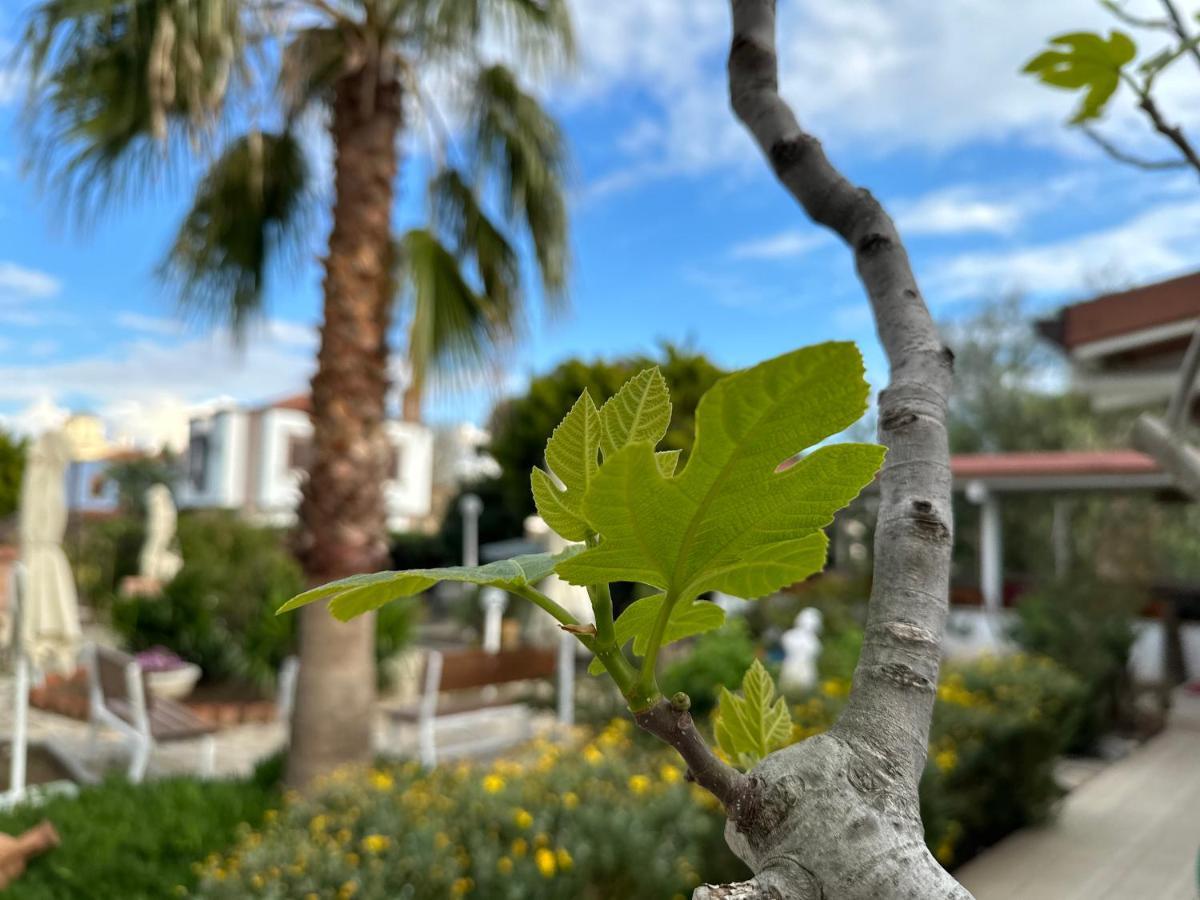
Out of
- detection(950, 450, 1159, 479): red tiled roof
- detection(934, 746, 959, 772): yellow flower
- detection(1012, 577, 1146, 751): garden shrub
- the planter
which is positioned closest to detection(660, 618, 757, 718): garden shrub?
detection(934, 746, 959, 772): yellow flower

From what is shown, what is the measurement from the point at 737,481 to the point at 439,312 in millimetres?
6271

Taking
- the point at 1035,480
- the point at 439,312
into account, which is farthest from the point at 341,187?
the point at 1035,480

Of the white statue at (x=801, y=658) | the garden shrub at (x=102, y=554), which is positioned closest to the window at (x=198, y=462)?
the garden shrub at (x=102, y=554)

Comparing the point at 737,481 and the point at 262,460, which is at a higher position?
the point at 262,460

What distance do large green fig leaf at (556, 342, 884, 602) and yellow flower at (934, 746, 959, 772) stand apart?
14.0 ft

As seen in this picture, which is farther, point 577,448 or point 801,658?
point 801,658

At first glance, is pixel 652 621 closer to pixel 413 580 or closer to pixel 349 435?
pixel 413 580

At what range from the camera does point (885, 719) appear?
355 mm

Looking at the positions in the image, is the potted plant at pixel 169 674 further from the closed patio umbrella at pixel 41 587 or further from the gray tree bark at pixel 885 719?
the gray tree bark at pixel 885 719

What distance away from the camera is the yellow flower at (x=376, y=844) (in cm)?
318

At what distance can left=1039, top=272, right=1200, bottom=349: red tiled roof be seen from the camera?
A: 445cm

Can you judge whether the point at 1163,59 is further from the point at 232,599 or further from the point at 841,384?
the point at 232,599

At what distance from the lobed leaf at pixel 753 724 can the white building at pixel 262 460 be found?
2572cm

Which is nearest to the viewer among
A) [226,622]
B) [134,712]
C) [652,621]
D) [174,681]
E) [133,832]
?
[652,621]
